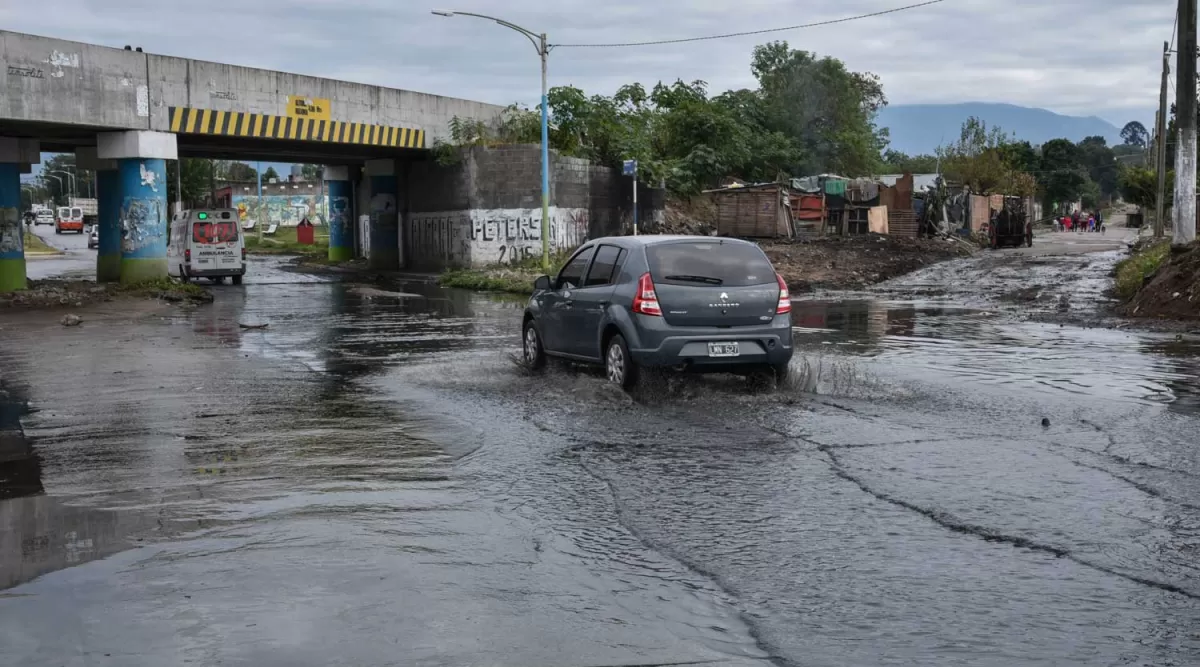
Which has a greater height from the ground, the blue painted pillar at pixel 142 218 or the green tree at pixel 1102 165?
the green tree at pixel 1102 165

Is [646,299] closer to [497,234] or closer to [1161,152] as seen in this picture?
[497,234]

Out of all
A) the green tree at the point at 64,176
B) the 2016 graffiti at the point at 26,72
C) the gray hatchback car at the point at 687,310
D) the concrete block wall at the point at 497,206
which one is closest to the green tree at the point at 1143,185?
the concrete block wall at the point at 497,206

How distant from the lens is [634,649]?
187 inches

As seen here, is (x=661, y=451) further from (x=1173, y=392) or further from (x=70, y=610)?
(x=1173, y=392)

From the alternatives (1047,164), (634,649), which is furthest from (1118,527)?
(1047,164)

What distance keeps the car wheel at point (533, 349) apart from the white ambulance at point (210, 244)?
25.2 m

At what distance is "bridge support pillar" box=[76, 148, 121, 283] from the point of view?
35.8m

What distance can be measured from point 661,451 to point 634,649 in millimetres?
4244

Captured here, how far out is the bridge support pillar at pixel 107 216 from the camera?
117 feet

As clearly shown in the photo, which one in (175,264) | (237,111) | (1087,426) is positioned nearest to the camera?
(1087,426)

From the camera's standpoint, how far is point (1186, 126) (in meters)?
23.2

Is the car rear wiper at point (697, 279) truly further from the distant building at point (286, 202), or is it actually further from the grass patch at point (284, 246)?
the distant building at point (286, 202)

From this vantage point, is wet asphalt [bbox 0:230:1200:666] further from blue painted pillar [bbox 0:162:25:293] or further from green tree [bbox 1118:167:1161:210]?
green tree [bbox 1118:167:1161:210]

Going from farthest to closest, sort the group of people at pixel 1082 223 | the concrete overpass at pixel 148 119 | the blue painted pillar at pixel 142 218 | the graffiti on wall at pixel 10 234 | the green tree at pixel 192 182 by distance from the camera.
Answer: the green tree at pixel 192 182, the group of people at pixel 1082 223, the blue painted pillar at pixel 142 218, the graffiti on wall at pixel 10 234, the concrete overpass at pixel 148 119
